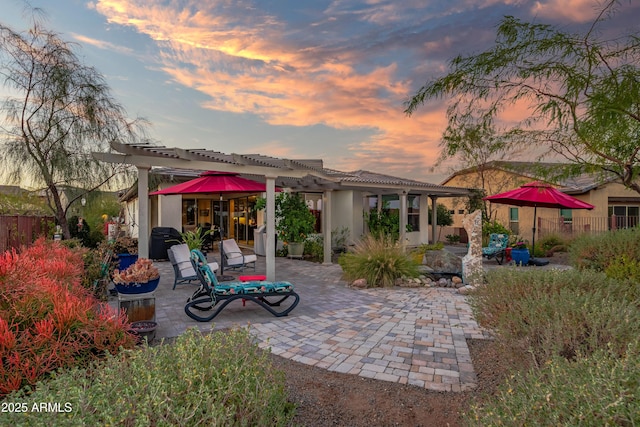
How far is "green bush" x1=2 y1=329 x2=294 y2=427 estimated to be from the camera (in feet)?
5.34

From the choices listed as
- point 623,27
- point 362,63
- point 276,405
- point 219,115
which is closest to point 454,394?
point 276,405

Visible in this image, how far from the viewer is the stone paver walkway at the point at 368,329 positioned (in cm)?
353

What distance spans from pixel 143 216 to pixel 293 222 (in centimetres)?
596

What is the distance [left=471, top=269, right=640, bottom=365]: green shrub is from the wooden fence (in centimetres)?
846

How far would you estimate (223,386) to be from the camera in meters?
1.96

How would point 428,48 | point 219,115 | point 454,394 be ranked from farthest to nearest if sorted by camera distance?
point 219,115, point 428,48, point 454,394

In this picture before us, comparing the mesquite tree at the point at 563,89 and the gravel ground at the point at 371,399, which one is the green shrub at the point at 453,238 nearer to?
the mesquite tree at the point at 563,89

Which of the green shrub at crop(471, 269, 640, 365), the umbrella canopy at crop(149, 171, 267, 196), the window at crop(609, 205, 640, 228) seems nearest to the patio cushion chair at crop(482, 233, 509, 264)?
the green shrub at crop(471, 269, 640, 365)

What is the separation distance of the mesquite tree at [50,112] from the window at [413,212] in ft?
38.5

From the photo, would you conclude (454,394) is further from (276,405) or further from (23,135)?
(23,135)

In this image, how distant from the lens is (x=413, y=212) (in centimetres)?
1565

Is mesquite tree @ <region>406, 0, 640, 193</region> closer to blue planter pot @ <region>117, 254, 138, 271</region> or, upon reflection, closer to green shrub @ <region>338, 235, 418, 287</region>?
green shrub @ <region>338, 235, 418, 287</region>

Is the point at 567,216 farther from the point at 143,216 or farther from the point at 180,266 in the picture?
the point at 143,216

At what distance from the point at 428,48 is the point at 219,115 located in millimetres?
6471
